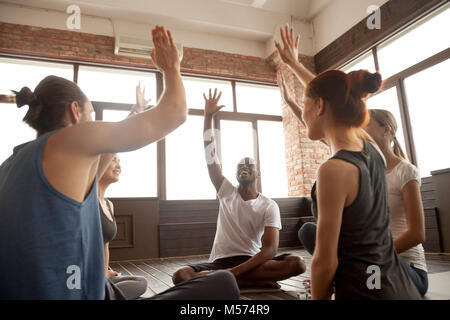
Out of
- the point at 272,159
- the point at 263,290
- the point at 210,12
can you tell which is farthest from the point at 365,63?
the point at 263,290

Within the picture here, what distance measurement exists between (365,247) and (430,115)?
4.23 m

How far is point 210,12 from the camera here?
→ 5.77 meters

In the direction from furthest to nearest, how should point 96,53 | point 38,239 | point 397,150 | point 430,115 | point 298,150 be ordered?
1. point 298,150
2. point 96,53
3. point 430,115
4. point 397,150
5. point 38,239

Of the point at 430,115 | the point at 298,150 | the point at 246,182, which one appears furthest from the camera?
the point at 298,150

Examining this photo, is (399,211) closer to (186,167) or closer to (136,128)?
(136,128)

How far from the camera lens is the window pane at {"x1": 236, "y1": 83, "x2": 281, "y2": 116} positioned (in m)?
6.37

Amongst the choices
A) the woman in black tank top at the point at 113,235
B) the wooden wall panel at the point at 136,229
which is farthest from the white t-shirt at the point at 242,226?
the wooden wall panel at the point at 136,229

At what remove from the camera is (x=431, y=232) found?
4012mm

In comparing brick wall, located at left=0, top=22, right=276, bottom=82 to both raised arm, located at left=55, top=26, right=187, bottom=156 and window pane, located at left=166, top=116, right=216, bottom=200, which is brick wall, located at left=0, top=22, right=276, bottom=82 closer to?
window pane, located at left=166, top=116, right=216, bottom=200

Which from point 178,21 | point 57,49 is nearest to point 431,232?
point 178,21

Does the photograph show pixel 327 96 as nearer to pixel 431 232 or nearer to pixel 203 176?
pixel 431 232

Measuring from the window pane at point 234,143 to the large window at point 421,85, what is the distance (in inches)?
89.6

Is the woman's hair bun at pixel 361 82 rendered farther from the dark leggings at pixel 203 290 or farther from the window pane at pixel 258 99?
the window pane at pixel 258 99

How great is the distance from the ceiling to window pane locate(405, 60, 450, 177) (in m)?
2.23
